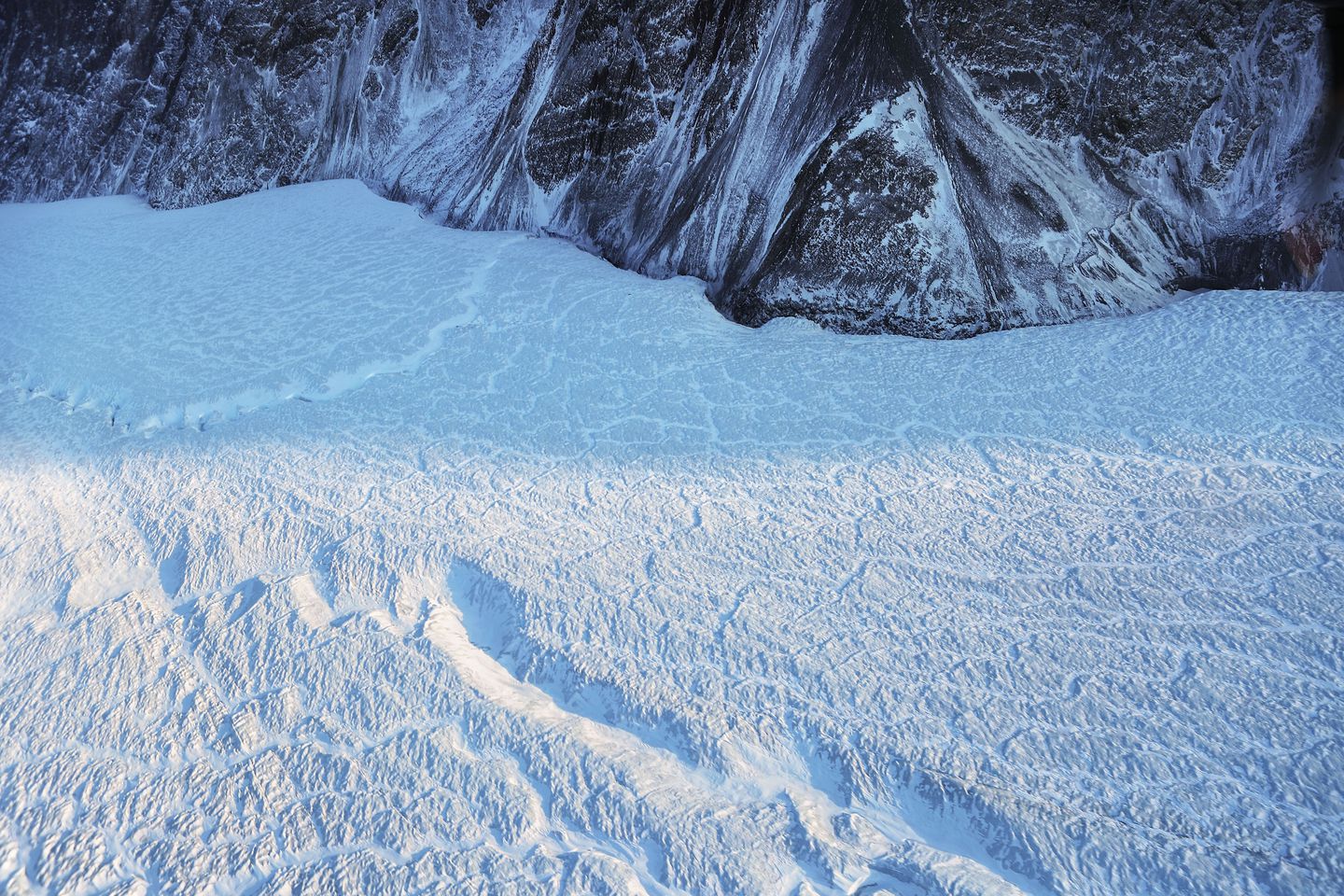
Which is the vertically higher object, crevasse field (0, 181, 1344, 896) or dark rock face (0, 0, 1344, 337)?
dark rock face (0, 0, 1344, 337)

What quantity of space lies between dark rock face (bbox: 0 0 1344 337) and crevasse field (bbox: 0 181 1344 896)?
14 cm

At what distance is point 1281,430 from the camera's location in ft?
4.51

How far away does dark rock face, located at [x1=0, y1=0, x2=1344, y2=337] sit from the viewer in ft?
5.98

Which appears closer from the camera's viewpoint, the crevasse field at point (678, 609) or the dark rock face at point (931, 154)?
the crevasse field at point (678, 609)

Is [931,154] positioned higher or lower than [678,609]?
higher

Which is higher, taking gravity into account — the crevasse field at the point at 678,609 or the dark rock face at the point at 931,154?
the dark rock face at the point at 931,154

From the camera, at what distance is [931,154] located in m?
1.88

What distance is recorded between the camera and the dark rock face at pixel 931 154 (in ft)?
5.98

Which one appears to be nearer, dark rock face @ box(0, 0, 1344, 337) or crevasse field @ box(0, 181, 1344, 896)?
crevasse field @ box(0, 181, 1344, 896)

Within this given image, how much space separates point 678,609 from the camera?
3.96 feet

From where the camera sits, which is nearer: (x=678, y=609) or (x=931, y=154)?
(x=678, y=609)

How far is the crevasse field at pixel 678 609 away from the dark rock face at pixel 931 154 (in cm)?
14

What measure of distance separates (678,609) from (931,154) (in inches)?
45.3

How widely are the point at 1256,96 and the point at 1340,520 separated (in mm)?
1031
